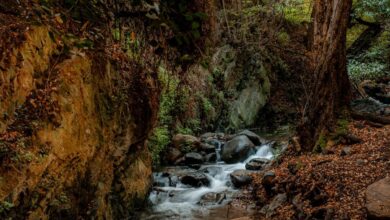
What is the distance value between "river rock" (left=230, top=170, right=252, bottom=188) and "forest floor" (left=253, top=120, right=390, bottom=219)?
1009mm

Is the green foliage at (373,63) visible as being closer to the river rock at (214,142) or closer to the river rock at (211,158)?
the river rock at (214,142)

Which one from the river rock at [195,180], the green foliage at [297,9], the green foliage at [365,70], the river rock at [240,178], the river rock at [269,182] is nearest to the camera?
the river rock at [269,182]

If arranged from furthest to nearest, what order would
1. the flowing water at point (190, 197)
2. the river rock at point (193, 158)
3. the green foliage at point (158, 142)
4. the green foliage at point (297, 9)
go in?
the green foliage at point (297, 9)
the river rock at point (193, 158)
the green foliage at point (158, 142)
the flowing water at point (190, 197)

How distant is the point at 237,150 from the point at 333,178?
18.6 feet

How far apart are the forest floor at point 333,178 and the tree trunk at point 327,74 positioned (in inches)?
21.1

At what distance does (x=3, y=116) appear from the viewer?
3998mm

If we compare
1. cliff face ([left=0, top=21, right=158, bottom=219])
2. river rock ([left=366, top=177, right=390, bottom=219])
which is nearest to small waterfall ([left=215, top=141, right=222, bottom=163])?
cliff face ([left=0, top=21, right=158, bottom=219])

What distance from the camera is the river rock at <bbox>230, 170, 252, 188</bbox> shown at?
9508 millimetres

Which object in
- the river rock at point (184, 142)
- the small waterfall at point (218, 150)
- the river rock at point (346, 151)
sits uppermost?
the river rock at point (346, 151)

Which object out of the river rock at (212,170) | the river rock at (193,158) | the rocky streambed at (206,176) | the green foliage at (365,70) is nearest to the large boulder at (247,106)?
the rocky streambed at (206,176)

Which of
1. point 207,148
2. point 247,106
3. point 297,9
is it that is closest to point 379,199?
point 207,148

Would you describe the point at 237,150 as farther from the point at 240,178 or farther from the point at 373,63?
the point at 373,63

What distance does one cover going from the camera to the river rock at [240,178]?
31.2 feet

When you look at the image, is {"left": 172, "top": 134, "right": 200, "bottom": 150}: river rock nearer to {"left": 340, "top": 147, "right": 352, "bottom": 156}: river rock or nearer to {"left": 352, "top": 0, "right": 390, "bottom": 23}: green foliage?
{"left": 340, "top": 147, "right": 352, "bottom": 156}: river rock
